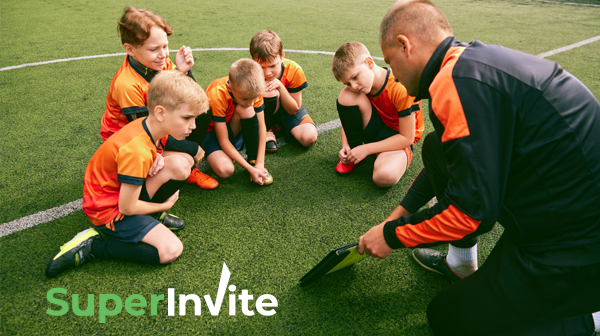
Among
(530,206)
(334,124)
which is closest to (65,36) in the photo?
(334,124)

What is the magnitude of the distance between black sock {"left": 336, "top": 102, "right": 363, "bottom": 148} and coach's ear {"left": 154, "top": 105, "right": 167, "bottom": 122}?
4.56 feet

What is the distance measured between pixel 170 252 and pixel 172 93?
92 centimetres

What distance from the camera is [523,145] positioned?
129 centimetres

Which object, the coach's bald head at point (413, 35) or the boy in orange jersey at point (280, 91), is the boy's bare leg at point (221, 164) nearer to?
the boy in orange jersey at point (280, 91)

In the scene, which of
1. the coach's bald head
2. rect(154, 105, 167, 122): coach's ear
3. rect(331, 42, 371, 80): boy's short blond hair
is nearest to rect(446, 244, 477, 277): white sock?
the coach's bald head

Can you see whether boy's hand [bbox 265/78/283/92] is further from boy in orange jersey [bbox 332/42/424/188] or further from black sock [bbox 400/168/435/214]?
black sock [bbox 400/168/435/214]

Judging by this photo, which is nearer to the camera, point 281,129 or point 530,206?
point 530,206

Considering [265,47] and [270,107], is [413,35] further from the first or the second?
[270,107]

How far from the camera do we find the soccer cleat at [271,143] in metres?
3.26

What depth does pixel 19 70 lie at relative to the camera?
484cm

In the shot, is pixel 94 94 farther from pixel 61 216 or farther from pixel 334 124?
pixel 334 124

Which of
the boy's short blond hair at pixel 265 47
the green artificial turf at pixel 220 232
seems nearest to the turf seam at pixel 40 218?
the green artificial turf at pixel 220 232

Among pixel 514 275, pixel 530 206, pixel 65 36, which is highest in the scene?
pixel 530 206

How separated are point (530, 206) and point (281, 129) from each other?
8.37 ft
